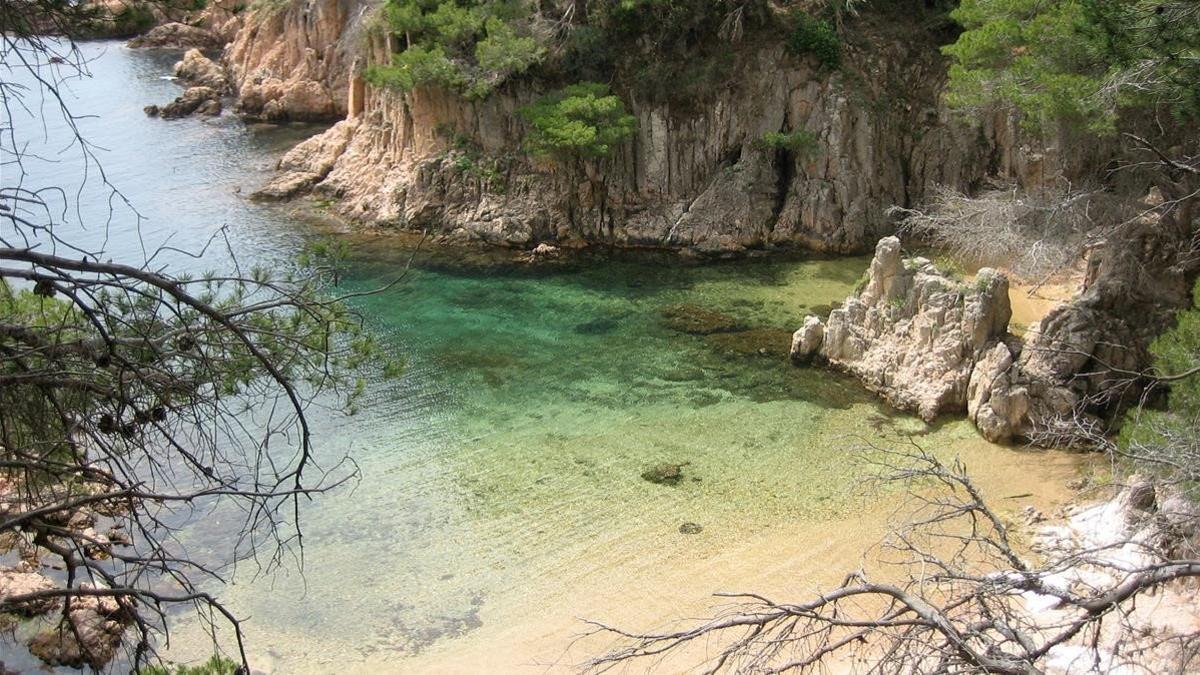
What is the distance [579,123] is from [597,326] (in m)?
5.66

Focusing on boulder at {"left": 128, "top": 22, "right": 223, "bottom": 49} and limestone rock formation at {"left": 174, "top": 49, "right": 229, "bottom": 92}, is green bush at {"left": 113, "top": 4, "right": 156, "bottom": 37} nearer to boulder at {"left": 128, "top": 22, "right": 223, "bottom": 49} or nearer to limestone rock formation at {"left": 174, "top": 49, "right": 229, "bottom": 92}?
limestone rock formation at {"left": 174, "top": 49, "right": 229, "bottom": 92}

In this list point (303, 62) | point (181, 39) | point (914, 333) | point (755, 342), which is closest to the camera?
point (914, 333)

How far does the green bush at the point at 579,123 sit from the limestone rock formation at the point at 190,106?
20113 mm

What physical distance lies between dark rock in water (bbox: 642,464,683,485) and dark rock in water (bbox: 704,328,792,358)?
15.1ft

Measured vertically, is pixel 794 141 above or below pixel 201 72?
below

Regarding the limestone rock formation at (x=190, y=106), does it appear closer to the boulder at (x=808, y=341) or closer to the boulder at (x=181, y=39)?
the boulder at (x=181, y=39)

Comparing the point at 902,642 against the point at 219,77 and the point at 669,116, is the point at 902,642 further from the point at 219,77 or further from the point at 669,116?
the point at 219,77

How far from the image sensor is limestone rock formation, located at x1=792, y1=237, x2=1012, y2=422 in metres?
16.4

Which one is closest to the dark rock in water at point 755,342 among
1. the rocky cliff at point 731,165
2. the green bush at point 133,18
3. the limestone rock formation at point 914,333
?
the limestone rock formation at point 914,333

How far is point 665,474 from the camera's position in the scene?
15.3m

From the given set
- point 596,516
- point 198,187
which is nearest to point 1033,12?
point 596,516

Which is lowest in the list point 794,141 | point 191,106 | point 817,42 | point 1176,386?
point 1176,386

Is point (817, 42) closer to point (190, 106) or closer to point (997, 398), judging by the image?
point (997, 398)

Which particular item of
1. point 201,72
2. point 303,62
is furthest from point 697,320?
point 201,72
